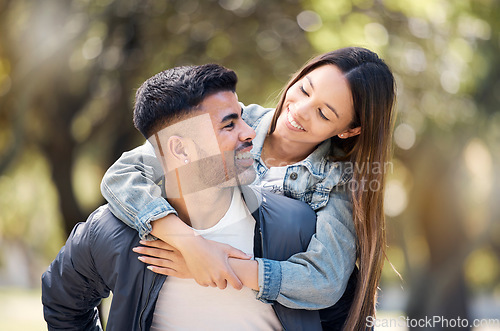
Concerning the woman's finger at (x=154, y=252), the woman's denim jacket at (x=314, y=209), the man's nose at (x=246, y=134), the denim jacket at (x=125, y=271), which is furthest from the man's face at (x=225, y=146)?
the woman's finger at (x=154, y=252)

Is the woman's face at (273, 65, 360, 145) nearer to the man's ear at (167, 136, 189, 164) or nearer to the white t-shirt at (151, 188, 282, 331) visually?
the man's ear at (167, 136, 189, 164)

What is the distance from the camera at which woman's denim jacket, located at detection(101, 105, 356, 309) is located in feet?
7.09

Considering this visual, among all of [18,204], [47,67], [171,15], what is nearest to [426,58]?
[171,15]

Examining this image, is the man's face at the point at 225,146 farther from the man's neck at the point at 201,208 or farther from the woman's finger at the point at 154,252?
the woman's finger at the point at 154,252

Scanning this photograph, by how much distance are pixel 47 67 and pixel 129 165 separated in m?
5.45

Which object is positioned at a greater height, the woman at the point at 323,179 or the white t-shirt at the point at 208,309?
the woman at the point at 323,179

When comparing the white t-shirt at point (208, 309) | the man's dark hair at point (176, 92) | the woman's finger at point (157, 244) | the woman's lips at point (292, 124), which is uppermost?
the man's dark hair at point (176, 92)

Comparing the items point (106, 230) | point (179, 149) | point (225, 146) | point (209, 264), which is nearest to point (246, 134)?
point (225, 146)

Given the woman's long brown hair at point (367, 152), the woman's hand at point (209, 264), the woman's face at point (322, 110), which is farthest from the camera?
the woman's face at point (322, 110)

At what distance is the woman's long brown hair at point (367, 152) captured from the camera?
2.33 m

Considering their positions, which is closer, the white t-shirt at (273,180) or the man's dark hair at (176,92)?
the man's dark hair at (176,92)

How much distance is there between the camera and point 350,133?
8.76ft

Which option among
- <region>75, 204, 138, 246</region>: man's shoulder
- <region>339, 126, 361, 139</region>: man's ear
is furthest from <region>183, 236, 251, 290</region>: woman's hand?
<region>339, 126, 361, 139</region>: man's ear

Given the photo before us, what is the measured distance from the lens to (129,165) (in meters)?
2.38
